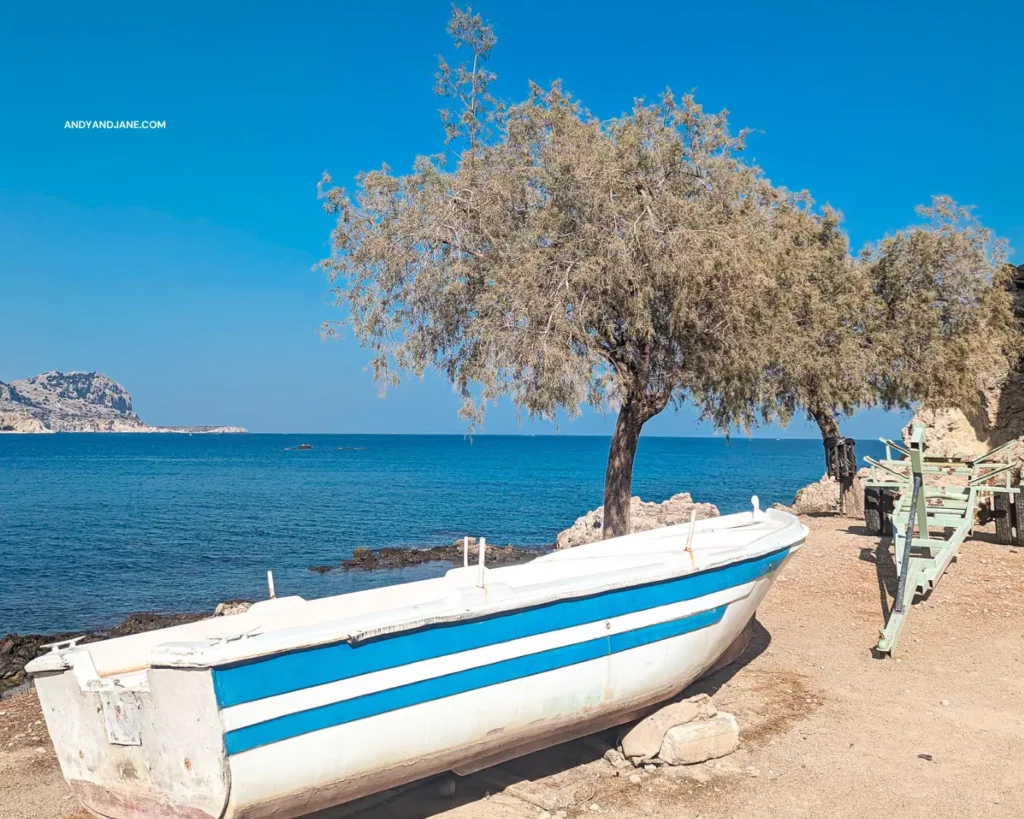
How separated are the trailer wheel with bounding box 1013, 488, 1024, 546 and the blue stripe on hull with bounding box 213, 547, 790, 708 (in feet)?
27.5

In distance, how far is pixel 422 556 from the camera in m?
25.4

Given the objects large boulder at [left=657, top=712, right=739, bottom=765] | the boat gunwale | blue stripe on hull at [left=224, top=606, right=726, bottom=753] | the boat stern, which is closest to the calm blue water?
the boat stern

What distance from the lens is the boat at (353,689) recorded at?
188 inches

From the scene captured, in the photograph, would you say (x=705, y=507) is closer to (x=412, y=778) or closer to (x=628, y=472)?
(x=628, y=472)

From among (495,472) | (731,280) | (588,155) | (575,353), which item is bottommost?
(495,472)

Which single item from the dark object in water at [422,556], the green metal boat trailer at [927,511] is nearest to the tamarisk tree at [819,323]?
the green metal boat trailer at [927,511]

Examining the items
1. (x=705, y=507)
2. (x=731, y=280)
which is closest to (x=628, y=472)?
(x=731, y=280)

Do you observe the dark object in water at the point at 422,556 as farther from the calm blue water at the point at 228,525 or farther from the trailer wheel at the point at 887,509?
the trailer wheel at the point at 887,509

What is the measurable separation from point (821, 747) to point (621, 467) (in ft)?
23.5

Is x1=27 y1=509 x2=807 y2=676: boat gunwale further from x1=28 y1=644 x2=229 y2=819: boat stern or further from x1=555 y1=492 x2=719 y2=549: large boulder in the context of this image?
x1=555 y1=492 x2=719 y2=549: large boulder

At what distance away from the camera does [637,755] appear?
6.79m

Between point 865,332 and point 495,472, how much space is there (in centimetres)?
6351

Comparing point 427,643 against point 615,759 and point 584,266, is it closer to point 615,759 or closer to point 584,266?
point 615,759

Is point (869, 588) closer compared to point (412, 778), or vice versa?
point (412, 778)
